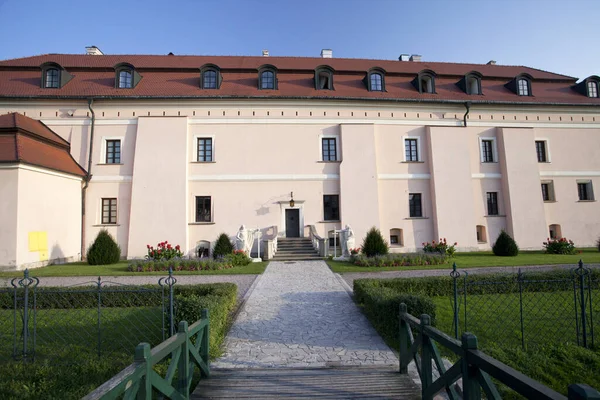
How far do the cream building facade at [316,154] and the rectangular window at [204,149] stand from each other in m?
0.06

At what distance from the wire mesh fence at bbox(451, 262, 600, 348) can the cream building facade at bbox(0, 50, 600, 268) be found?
11.2 metres

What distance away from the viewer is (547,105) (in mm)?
22016

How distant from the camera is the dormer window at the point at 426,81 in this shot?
71.3ft

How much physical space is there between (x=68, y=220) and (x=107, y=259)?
11.8ft

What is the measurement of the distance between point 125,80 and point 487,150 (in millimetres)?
23133

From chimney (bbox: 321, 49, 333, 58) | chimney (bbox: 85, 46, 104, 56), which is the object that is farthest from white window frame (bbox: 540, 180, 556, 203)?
chimney (bbox: 85, 46, 104, 56)

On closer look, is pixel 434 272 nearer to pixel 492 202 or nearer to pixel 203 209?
pixel 492 202

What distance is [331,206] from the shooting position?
20641mm

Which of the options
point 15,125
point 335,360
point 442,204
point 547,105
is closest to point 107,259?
point 15,125

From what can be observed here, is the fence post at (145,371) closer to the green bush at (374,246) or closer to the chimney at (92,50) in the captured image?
the green bush at (374,246)

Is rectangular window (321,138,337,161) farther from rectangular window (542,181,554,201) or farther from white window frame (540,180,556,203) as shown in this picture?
rectangular window (542,181,554,201)

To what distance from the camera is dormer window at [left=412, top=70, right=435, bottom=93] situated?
71.3ft

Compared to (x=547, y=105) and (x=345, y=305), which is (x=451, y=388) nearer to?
(x=345, y=305)

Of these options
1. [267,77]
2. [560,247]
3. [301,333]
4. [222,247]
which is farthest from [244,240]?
[560,247]
